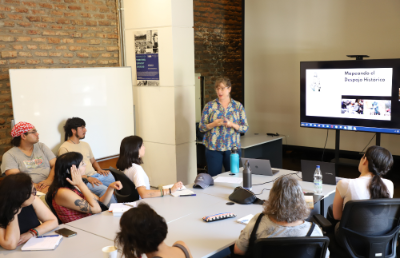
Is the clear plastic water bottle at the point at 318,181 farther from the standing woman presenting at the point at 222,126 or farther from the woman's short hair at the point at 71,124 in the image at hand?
the woman's short hair at the point at 71,124

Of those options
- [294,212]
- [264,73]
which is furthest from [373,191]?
[264,73]

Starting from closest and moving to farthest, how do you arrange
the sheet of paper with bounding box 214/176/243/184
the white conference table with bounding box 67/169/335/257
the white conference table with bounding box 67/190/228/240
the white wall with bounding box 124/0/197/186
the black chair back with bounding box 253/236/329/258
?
the black chair back with bounding box 253/236/329/258, the white conference table with bounding box 67/169/335/257, the white conference table with bounding box 67/190/228/240, the sheet of paper with bounding box 214/176/243/184, the white wall with bounding box 124/0/197/186

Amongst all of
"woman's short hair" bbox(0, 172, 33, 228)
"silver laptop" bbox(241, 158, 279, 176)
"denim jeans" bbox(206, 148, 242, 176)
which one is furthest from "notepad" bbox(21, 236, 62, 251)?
"denim jeans" bbox(206, 148, 242, 176)

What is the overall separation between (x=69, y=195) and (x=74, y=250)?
0.61 metres

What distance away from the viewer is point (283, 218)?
1910 millimetres

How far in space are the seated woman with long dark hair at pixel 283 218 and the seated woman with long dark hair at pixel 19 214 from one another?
123cm

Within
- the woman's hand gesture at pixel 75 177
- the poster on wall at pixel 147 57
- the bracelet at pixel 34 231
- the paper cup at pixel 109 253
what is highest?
the poster on wall at pixel 147 57

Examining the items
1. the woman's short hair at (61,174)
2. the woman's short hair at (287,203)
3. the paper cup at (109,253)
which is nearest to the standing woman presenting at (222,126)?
the woman's short hair at (61,174)

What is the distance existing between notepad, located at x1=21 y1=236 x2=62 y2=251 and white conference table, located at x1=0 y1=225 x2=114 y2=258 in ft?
0.07

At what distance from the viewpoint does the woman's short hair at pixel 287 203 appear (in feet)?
6.29

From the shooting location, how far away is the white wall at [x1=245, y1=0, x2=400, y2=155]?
18.1 feet

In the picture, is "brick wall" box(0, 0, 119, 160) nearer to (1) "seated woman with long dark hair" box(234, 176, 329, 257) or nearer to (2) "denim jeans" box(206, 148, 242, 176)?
(2) "denim jeans" box(206, 148, 242, 176)

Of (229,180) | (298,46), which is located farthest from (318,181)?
(298,46)

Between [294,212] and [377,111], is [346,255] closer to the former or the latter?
[294,212]
